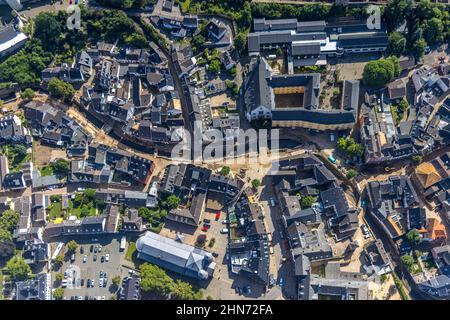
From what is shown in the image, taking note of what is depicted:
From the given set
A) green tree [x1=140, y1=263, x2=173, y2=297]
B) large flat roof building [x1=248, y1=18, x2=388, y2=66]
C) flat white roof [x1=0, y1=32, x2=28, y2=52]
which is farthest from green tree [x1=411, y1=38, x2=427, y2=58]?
flat white roof [x1=0, y1=32, x2=28, y2=52]

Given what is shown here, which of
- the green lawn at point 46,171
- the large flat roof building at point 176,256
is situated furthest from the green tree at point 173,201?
the green lawn at point 46,171

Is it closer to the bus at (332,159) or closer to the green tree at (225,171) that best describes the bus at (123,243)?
the green tree at (225,171)

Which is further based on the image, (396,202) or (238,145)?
(238,145)

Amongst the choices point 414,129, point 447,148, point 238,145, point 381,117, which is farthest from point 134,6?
point 447,148

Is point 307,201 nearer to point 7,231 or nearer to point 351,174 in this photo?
point 351,174

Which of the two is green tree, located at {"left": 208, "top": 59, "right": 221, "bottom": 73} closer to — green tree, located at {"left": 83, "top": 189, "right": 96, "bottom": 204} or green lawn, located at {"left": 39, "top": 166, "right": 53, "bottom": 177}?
green tree, located at {"left": 83, "top": 189, "right": 96, "bottom": 204}

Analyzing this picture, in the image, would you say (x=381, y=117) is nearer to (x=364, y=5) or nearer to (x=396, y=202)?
(x=396, y=202)
